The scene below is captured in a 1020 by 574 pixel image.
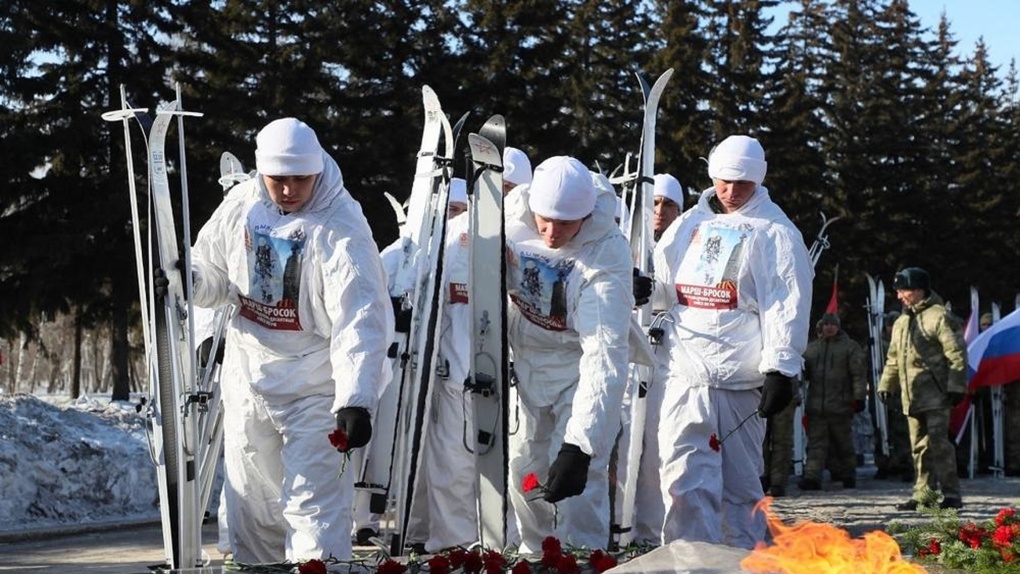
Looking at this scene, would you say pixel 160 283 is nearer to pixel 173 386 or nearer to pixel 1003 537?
pixel 173 386

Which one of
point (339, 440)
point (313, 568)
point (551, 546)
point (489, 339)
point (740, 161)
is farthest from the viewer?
point (740, 161)

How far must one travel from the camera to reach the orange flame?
A: 15.7 ft

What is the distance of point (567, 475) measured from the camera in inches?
252

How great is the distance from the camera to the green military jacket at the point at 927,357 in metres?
13.6

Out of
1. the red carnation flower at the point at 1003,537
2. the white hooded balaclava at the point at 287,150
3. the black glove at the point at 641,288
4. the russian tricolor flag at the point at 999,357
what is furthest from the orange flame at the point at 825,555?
the russian tricolor flag at the point at 999,357

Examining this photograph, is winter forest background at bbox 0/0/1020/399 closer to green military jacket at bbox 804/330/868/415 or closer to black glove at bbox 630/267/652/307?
green military jacket at bbox 804/330/868/415

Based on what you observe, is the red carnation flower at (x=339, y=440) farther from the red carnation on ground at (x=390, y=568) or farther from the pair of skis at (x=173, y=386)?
the red carnation on ground at (x=390, y=568)

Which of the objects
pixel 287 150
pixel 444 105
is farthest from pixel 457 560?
pixel 444 105

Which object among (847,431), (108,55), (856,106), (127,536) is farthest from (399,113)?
(856,106)

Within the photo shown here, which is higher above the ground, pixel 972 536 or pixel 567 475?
pixel 567 475

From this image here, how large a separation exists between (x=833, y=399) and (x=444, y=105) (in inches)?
573

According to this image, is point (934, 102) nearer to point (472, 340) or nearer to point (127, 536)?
point (127, 536)

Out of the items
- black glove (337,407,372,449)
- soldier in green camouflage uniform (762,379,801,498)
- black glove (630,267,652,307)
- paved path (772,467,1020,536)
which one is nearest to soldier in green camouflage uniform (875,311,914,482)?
paved path (772,467,1020,536)

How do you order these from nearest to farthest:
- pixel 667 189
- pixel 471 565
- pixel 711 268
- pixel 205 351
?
pixel 471 565, pixel 711 268, pixel 205 351, pixel 667 189
